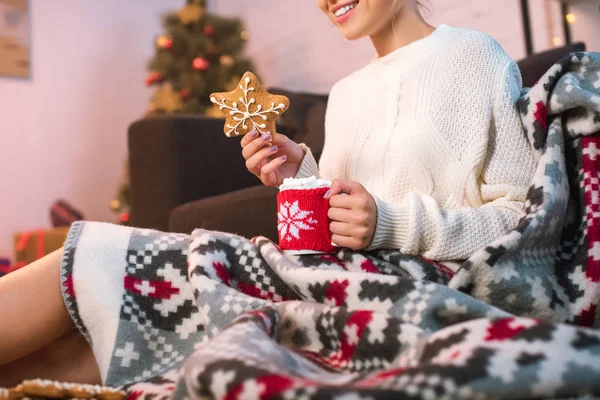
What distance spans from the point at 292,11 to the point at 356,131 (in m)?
2.14

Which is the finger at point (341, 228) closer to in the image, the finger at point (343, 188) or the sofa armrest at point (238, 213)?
the finger at point (343, 188)

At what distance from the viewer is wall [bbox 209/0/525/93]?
2033 mm

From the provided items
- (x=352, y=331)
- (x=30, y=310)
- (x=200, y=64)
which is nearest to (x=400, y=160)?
(x=352, y=331)

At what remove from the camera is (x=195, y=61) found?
2.96 metres

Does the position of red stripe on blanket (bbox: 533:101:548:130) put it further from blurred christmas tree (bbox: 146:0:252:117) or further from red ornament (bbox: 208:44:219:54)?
red ornament (bbox: 208:44:219:54)

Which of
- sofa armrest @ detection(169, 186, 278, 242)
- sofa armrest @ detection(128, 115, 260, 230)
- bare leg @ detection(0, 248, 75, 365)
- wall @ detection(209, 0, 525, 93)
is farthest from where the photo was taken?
wall @ detection(209, 0, 525, 93)

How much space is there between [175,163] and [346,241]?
1.06 metres

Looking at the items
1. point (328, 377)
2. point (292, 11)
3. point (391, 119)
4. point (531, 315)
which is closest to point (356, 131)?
point (391, 119)

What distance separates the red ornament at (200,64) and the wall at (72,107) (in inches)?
28.1

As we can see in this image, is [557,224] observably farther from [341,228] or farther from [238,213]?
[238,213]

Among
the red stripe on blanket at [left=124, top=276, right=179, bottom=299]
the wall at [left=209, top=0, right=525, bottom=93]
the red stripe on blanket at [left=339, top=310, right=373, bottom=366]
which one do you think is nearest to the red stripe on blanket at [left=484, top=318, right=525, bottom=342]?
the red stripe on blanket at [left=339, top=310, right=373, bottom=366]

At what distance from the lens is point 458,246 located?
2.60ft

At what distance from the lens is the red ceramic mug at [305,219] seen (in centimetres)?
76

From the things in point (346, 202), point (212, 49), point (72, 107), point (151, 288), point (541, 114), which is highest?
point (212, 49)
